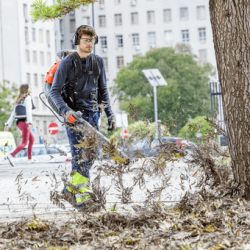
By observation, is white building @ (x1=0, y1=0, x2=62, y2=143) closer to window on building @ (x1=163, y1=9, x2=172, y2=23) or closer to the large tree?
the large tree

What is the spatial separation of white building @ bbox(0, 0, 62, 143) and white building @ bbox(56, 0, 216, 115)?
329 inches

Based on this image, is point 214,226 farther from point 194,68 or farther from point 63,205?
point 194,68

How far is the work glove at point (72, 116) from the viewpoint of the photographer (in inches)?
190

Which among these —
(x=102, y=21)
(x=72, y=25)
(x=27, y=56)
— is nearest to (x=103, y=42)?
(x=102, y=21)

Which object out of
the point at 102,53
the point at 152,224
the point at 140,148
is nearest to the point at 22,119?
the point at 140,148

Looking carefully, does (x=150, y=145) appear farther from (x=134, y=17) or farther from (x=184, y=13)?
(x=134, y=17)

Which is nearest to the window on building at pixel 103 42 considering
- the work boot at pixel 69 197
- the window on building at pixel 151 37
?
the window on building at pixel 151 37

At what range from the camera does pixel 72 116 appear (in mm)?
4832

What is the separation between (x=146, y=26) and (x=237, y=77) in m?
74.1

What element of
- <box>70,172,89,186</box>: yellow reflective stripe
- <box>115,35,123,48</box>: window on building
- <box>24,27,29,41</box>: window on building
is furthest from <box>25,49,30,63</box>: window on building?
<box>70,172,89,186</box>: yellow reflective stripe

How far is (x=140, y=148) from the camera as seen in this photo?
4.30m

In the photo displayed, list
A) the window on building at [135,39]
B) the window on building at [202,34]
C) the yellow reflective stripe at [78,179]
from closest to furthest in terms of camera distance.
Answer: the yellow reflective stripe at [78,179]
the window on building at [202,34]
the window on building at [135,39]

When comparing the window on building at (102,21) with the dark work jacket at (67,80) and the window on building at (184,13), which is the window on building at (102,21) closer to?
the window on building at (184,13)

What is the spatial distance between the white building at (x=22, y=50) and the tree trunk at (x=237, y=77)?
2468 inches
